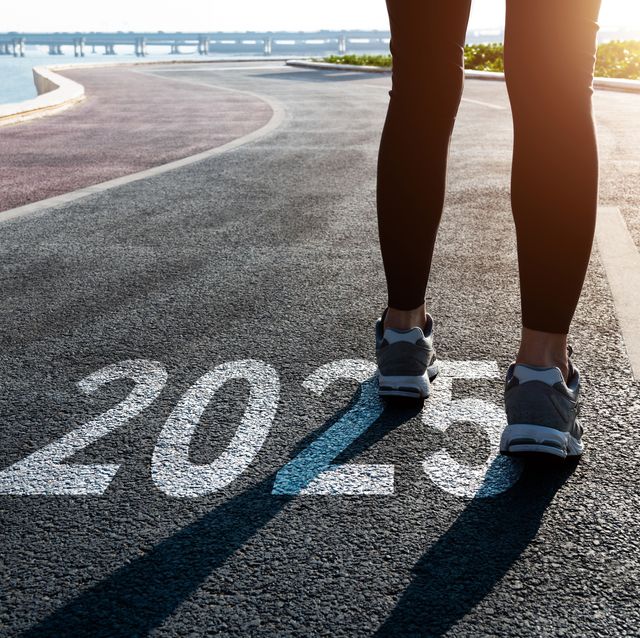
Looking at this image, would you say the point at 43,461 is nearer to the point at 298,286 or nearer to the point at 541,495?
the point at 541,495

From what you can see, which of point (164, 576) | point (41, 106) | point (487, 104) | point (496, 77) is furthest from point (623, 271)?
point (496, 77)

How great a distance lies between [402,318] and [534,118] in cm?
66

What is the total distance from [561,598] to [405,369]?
0.95 meters

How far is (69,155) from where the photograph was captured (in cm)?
868

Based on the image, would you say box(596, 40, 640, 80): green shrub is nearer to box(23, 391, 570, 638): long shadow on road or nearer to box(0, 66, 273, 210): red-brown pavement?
box(0, 66, 273, 210): red-brown pavement

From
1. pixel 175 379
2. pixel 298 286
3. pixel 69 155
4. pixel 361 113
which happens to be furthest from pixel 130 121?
pixel 175 379

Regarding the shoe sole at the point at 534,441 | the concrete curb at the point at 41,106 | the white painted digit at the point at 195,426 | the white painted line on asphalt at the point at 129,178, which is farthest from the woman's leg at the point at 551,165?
the concrete curb at the point at 41,106

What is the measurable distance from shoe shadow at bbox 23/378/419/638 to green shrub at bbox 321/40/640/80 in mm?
17501

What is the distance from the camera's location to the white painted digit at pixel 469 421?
2012 millimetres

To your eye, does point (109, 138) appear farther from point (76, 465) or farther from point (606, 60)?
point (606, 60)

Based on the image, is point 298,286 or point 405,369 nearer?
point 405,369

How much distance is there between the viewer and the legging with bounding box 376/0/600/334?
2.16 metres

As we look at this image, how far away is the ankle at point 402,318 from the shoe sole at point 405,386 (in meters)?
0.17

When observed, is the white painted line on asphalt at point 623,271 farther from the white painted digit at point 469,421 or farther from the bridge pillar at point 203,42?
the bridge pillar at point 203,42
